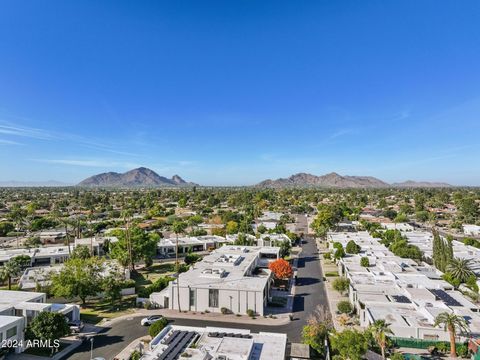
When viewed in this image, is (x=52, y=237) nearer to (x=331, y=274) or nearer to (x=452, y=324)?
(x=331, y=274)

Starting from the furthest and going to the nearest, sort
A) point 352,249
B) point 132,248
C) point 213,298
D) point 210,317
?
point 352,249, point 132,248, point 213,298, point 210,317

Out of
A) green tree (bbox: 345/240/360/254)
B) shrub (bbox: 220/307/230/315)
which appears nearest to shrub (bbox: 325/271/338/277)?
green tree (bbox: 345/240/360/254)

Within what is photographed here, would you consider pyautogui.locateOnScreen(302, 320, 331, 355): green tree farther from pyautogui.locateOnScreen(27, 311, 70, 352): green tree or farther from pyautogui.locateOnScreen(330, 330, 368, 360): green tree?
pyautogui.locateOnScreen(27, 311, 70, 352): green tree

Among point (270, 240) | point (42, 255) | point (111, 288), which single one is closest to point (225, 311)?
point (111, 288)

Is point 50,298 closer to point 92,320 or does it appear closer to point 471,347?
point 92,320

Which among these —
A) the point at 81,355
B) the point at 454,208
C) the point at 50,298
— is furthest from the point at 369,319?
the point at 454,208

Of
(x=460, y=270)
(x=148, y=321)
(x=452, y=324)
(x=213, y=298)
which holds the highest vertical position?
(x=460, y=270)

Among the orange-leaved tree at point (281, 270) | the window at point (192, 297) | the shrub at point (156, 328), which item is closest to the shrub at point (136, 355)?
the shrub at point (156, 328)
